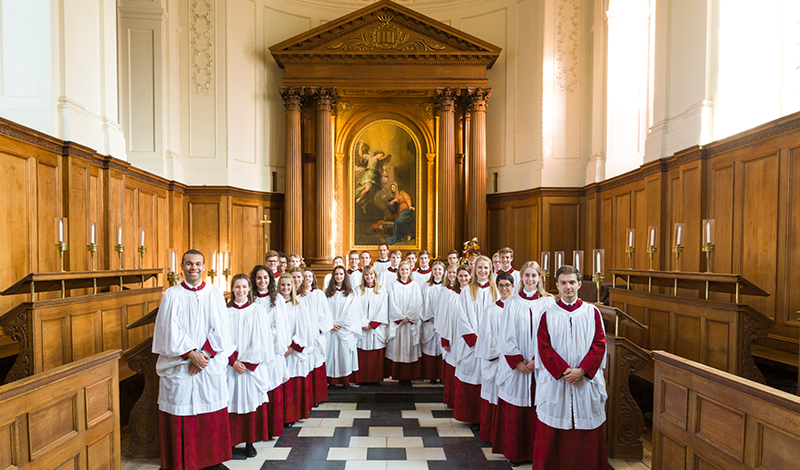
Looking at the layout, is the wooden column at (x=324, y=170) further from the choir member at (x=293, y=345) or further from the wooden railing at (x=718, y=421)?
the wooden railing at (x=718, y=421)

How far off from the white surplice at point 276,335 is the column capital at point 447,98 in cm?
820

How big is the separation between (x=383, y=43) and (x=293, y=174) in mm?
4072

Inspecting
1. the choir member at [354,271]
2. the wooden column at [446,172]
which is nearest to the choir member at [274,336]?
the choir member at [354,271]

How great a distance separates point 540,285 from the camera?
14.3 ft

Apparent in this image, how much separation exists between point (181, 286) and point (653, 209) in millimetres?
7229

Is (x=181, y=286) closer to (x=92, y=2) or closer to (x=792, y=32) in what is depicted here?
(x=92, y=2)

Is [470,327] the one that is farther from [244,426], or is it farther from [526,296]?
[244,426]

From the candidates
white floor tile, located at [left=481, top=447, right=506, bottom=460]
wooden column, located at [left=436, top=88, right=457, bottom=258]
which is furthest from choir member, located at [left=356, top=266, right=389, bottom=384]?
wooden column, located at [left=436, top=88, right=457, bottom=258]

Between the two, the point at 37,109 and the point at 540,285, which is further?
the point at 37,109

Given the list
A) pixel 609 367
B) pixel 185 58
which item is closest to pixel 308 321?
pixel 609 367

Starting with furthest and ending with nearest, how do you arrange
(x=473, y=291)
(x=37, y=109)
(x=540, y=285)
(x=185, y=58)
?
(x=185, y=58) < (x=37, y=109) < (x=473, y=291) < (x=540, y=285)

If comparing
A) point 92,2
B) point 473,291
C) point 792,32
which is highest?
point 92,2

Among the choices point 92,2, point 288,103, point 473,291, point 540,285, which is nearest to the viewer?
point 540,285

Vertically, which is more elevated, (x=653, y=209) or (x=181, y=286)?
(x=653, y=209)
